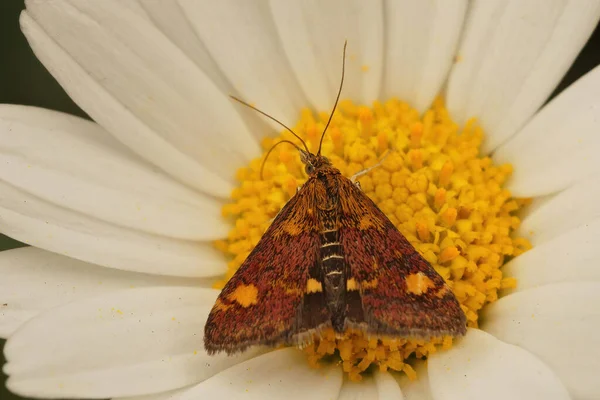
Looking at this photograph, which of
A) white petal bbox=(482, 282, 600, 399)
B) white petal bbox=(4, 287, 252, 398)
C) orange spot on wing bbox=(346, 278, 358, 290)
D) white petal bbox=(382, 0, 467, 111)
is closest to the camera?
white petal bbox=(482, 282, 600, 399)

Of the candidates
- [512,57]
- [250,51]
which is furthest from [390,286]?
[250,51]

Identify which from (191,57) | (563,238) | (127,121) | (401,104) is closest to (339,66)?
(401,104)

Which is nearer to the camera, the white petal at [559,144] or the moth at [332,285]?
the moth at [332,285]

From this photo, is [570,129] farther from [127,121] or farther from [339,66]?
[127,121]

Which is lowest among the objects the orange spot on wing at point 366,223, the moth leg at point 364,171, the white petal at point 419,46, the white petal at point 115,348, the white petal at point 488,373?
the white petal at point 488,373

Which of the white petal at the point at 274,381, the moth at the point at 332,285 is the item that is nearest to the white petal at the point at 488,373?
the moth at the point at 332,285

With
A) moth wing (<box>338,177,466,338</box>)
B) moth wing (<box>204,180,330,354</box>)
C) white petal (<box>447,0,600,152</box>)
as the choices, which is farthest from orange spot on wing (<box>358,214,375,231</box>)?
white petal (<box>447,0,600,152</box>)

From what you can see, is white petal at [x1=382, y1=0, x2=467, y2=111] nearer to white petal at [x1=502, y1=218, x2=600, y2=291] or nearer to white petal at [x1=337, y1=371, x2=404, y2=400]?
white petal at [x1=502, y1=218, x2=600, y2=291]

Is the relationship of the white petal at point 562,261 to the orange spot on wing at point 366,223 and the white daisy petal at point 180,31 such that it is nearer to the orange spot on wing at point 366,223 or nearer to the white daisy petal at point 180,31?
the orange spot on wing at point 366,223
